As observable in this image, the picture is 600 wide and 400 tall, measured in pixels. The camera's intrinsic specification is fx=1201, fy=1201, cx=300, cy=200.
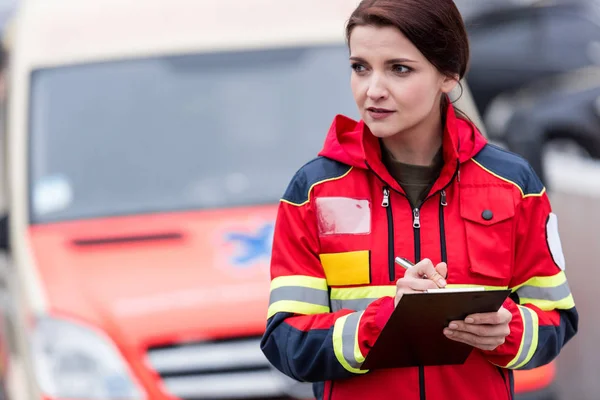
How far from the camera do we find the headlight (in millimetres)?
4199

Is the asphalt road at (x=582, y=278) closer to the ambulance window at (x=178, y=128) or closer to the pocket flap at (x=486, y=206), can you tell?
the ambulance window at (x=178, y=128)

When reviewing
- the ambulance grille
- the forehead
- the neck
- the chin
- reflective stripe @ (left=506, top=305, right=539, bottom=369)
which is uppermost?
the forehead

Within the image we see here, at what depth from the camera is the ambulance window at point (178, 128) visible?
16.1ft

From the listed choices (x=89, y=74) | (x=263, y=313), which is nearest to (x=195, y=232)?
(x=263, y=313)

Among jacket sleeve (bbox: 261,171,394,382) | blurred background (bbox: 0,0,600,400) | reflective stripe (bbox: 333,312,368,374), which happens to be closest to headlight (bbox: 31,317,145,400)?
blurred background (bbox: 0,0,600,400)

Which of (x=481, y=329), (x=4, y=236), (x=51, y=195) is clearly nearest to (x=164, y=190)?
(x=51, y=195)

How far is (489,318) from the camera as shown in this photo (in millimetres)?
2348

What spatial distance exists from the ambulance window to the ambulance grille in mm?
738

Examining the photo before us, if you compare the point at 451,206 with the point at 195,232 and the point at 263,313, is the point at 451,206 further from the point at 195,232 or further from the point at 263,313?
the point at 195,232

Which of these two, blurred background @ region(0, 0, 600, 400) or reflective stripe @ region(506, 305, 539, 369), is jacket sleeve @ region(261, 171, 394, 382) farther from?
blurred background @ region(0, 0, 600, 400)

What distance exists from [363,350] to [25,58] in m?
3.28

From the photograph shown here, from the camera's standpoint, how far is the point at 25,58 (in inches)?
209

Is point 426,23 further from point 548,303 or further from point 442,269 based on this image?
point 548,303

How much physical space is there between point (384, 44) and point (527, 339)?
689 mm
